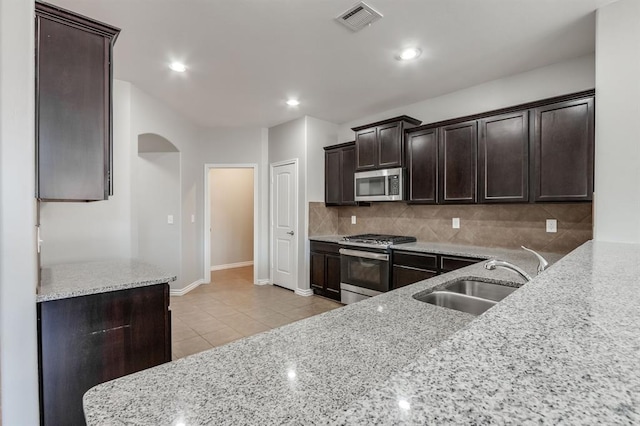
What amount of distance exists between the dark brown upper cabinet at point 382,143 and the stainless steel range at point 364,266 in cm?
97

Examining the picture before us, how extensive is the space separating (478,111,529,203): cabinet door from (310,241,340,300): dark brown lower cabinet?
203 cm

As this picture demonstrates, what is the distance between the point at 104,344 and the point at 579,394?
7.06ft

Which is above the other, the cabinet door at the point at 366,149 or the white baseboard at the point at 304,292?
the cabinet door at the point at 366,149

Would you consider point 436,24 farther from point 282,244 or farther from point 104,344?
point 282,244

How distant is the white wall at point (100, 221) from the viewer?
2.79 metres

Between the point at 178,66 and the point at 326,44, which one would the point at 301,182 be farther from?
the point at 326,44

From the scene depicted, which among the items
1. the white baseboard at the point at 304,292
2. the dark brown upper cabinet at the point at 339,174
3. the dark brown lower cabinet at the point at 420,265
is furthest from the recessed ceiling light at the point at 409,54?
the white baseboard at the point at 304,292

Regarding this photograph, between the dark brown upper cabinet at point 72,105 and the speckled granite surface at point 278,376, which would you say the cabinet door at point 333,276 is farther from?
the speckled granite surface at point 278,376

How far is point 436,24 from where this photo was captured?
7.64 feet

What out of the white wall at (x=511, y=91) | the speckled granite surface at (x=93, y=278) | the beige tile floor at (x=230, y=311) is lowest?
the beige tile floor at (x=230, y=311)

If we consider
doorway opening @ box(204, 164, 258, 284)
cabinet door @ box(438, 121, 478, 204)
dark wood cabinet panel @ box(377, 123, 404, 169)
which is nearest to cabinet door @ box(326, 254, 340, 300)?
dark wood cabinet panel @ box(377, 123, 404, 169)

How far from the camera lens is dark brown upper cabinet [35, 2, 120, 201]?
165cm

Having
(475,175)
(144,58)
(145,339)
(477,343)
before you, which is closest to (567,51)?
(475,175)

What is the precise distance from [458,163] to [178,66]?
3017 mm
